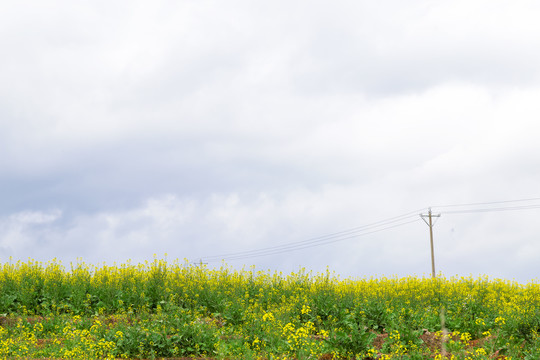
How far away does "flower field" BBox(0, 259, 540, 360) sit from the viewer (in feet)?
26.9

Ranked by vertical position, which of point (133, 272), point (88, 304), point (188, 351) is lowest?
point (188, 351)

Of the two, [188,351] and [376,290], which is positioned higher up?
[376,290]

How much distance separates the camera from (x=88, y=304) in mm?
12328

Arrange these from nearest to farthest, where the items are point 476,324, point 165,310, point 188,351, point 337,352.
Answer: point 337,352, point 188,351, point 476,324, point 165,310

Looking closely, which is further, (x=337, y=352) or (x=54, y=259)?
(x=54, y=259)

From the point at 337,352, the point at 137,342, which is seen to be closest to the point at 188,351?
the point at 137,342

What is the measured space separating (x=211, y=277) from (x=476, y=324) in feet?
23.1

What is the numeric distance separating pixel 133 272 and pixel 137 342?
5643mm

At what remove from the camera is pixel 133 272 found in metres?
13.9

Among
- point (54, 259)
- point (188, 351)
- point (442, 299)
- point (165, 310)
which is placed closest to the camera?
point (188, 351)

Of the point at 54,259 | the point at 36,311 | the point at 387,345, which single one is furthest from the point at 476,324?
the point at 54,259

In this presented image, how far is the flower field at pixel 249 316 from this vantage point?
8.20 meters

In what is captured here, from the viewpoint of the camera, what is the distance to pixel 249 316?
417 inches

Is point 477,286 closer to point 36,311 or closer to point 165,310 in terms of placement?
point 165,310
